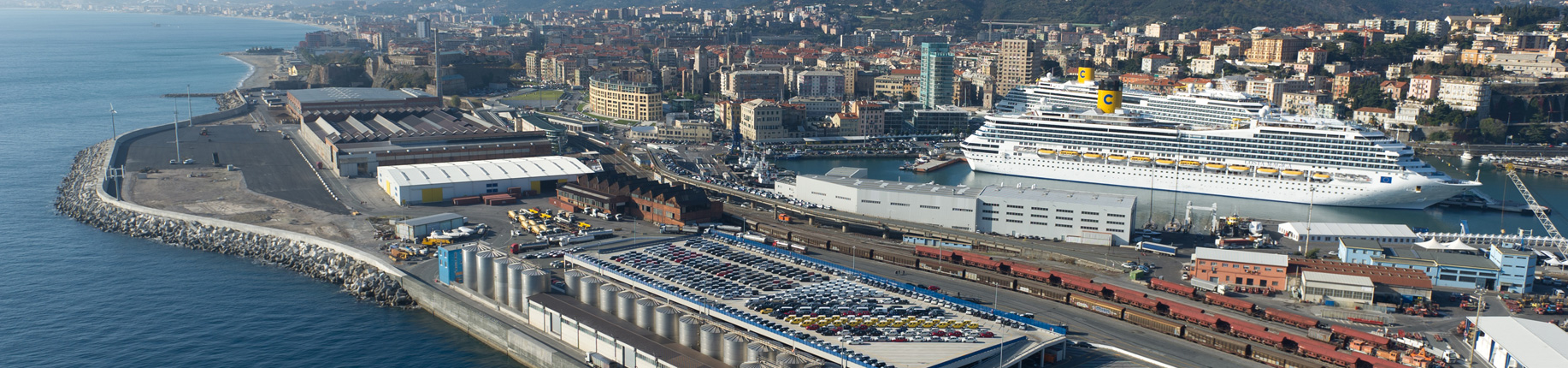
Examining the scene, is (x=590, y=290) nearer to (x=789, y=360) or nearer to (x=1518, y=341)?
(x=789, y=360)

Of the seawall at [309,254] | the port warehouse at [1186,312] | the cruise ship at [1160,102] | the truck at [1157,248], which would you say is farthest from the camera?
the cruise ship at [1160,102]

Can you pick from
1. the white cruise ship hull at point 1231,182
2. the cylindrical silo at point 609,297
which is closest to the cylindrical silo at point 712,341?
the cylindrical silo at point 609,297

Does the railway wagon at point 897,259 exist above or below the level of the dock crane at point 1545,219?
below


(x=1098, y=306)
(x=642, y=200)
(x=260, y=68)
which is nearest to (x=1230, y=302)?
(x=1098, y=306)

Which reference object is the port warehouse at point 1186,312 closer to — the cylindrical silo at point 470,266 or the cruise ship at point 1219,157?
the cylindrical silo at point 470,266

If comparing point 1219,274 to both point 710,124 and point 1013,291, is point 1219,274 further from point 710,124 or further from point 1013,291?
point 710,124
